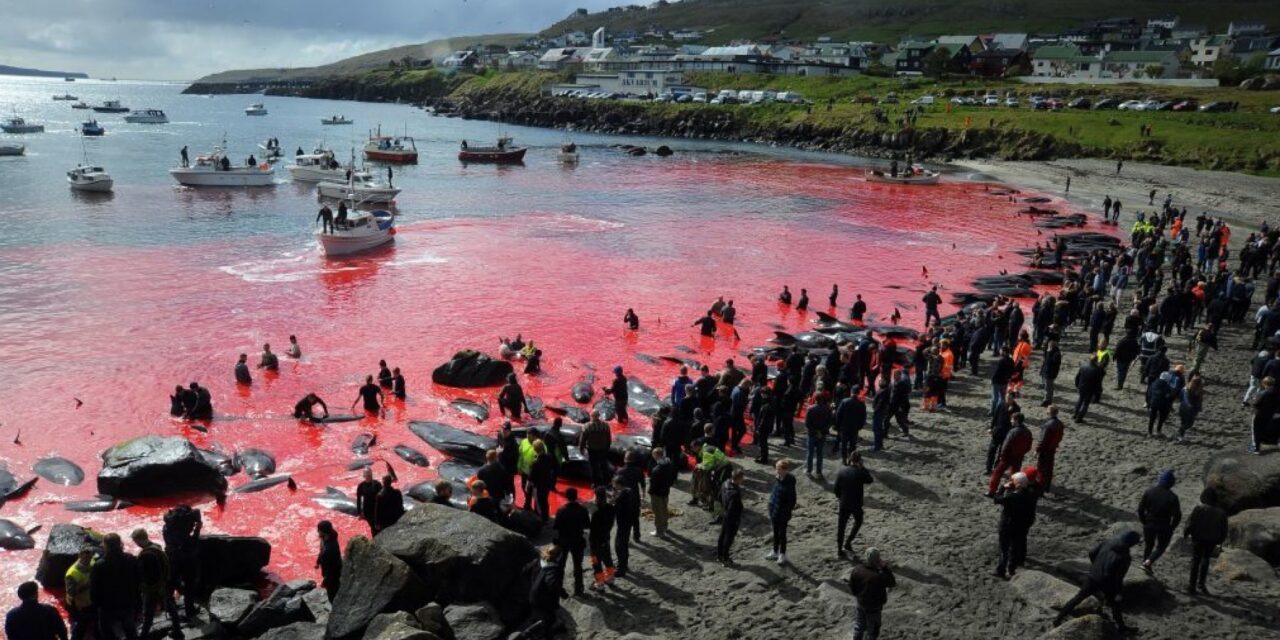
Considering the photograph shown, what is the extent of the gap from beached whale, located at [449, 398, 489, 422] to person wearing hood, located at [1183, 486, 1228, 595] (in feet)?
55.5

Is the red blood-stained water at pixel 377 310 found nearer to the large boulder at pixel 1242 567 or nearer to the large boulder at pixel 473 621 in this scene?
the large boulder at pixel 473 621

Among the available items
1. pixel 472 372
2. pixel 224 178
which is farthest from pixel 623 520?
pixel 224 178

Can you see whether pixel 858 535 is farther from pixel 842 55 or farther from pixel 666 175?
pixel 842 55

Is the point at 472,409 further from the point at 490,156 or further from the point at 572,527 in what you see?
the point at 490,156

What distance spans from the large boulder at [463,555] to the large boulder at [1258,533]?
1182 centimetres

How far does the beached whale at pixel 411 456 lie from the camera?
2011 cm

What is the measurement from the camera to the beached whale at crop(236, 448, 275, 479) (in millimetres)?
19516

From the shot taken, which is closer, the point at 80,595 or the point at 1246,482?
the point at 80,595

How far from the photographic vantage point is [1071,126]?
93.3m

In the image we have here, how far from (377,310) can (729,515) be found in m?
25.9

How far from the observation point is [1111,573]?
11.2 m

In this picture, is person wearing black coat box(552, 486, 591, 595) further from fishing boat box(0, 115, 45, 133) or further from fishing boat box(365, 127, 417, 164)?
fishing boat box(0, 115, 45, 133)

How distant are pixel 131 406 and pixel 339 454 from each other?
853 centimetres

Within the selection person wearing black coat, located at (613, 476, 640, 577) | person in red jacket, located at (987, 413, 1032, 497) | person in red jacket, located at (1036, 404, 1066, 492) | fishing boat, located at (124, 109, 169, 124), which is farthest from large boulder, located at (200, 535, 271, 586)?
fishing boat, located at (124, 109, 169, 124)
